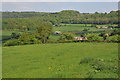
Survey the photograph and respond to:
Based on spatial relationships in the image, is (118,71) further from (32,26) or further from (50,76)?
(32,26)

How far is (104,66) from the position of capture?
15086 millimetres

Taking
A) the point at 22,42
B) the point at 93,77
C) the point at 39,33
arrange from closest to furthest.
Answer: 1. the point at 93,77
2. the point at 22,42
3. the point at 39,33

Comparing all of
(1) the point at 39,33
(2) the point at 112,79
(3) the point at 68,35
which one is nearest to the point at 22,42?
(1) the point at 39,33

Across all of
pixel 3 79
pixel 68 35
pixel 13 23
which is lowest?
pixel 3 79

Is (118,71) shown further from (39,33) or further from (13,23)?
(13,23)

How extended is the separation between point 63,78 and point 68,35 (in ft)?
162

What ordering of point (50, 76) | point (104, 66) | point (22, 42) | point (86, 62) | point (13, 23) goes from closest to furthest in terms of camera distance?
point (50, 76), point (104, 66), point (86, 62), point (22, 42), point (13, 23)

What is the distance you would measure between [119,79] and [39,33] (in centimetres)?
4635

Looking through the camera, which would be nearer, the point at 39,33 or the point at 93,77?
the point at 93,77

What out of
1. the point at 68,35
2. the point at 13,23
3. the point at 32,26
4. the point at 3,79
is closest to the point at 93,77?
the point at 3,79

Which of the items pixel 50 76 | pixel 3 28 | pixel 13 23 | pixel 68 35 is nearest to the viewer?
pixel 50 76

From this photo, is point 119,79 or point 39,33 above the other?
point 39,33

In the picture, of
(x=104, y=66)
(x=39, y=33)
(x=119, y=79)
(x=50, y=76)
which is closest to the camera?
(x=119, y=79)

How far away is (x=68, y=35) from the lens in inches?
2434
